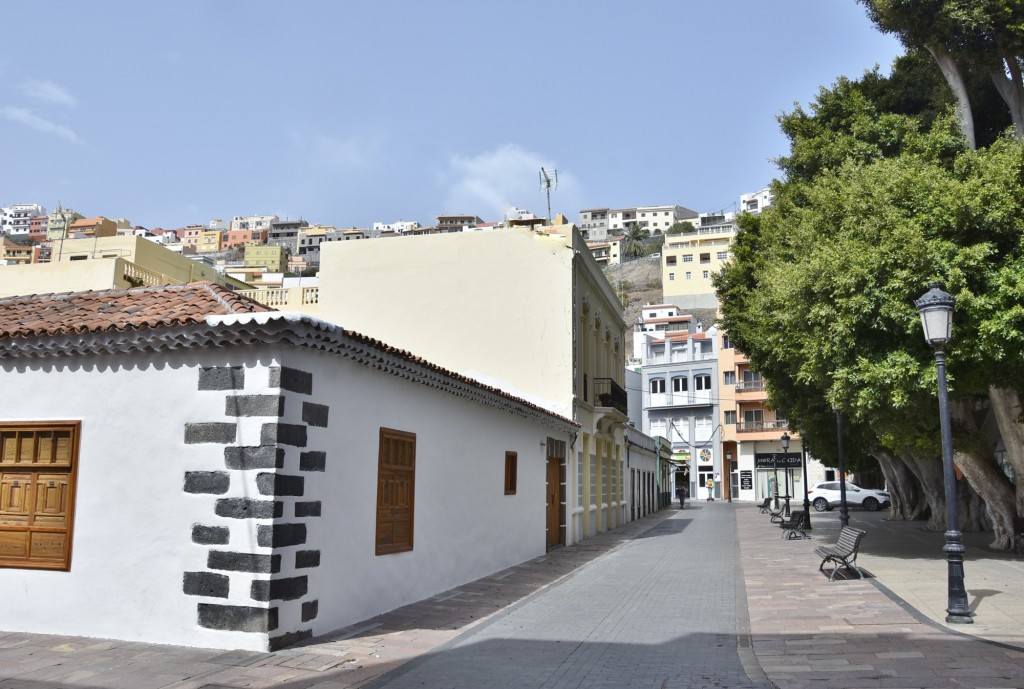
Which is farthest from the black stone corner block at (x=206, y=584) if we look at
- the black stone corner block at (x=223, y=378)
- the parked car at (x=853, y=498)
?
the parked car at (x=853, y=498)

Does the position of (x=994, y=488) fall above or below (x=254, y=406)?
below

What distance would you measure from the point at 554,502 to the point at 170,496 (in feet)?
40.4

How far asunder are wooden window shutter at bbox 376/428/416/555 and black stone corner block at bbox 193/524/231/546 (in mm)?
2300

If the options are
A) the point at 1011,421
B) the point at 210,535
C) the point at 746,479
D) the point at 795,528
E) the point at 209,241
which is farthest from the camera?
the point at 209,241

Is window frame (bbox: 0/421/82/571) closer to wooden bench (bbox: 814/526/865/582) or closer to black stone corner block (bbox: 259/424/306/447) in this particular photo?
black stone corner block (bbox: 259/424/306/447)

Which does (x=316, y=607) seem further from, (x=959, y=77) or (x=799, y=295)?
(x=959, y=77)

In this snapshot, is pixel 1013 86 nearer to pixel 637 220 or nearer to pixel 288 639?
pixel 288 639

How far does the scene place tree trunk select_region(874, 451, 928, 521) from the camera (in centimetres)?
3041

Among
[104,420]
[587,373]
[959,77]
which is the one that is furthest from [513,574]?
[959,77]

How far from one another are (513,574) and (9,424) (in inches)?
320

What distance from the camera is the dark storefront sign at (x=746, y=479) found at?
5897cm

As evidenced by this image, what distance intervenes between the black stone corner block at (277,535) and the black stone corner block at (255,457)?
0.55 meters

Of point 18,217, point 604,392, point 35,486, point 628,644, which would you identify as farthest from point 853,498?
point 18,217

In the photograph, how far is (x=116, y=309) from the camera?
29.7 ft
